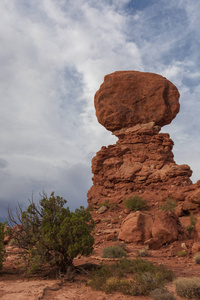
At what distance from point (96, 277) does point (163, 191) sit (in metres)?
14.3

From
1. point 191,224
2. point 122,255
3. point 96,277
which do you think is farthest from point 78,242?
point 191,224

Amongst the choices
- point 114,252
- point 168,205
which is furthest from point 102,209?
point 114,252

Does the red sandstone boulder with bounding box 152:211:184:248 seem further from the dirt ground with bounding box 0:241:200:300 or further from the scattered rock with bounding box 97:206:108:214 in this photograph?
the scattered rock with bounding box 97:206:108:214

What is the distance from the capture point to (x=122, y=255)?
35.5 ft

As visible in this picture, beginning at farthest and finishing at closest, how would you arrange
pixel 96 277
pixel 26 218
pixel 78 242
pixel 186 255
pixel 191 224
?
pixel 191 224, pixel 186 255, pixel 26 218, pixel 78 242, pixel 96 277

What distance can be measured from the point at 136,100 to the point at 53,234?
20.7 metres

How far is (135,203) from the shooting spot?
1912 cm

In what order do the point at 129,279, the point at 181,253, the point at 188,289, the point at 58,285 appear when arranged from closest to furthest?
the point at 188,289, the point at 58,285, the point at 129,279, the point at 181,253

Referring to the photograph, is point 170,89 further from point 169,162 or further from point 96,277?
point 96,277

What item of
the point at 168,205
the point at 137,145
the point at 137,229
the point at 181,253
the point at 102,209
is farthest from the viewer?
the point at 137,145

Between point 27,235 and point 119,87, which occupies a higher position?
point 119,87

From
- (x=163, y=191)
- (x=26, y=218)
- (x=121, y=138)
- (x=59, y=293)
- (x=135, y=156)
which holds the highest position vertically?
(x=121, y=138)

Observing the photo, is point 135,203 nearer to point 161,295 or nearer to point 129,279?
point 129,279

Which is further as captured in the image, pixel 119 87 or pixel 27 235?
pixel 119 87
